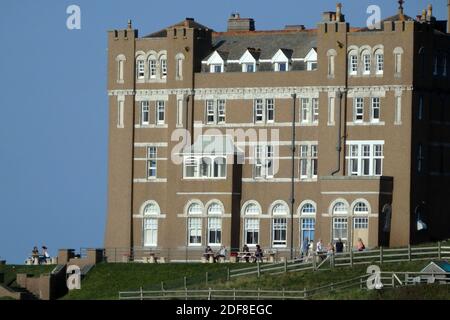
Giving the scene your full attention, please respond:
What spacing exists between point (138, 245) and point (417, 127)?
18927 mm

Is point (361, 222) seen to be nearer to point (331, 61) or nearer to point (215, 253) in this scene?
point (215, 253)

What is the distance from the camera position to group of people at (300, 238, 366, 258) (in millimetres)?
130625

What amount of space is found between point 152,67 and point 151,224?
9.83m

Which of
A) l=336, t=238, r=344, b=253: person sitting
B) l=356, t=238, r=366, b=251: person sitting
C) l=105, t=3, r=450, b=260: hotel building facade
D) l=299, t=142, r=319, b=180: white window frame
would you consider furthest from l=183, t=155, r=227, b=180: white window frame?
l=356, t=238, r=366, b=251: person sitting

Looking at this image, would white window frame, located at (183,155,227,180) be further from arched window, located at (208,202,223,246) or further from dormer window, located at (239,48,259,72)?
dormer window, located at (239,48,259,72)

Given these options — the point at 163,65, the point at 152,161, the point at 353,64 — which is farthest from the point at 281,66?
the point at 152,161

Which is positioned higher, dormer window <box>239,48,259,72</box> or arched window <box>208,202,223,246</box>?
dormer window <box>239,48,259,72</box>

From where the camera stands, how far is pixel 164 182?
146375 millimetres

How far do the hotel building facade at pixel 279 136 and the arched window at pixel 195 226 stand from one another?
0.20 ft

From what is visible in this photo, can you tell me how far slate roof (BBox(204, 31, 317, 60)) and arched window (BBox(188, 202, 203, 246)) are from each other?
9.87 meters

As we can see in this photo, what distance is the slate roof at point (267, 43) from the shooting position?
479ft

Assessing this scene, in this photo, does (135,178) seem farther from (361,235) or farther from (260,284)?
(260,284)

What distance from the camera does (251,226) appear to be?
470ft

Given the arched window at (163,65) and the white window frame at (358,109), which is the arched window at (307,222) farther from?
the arched window at (163,65)
